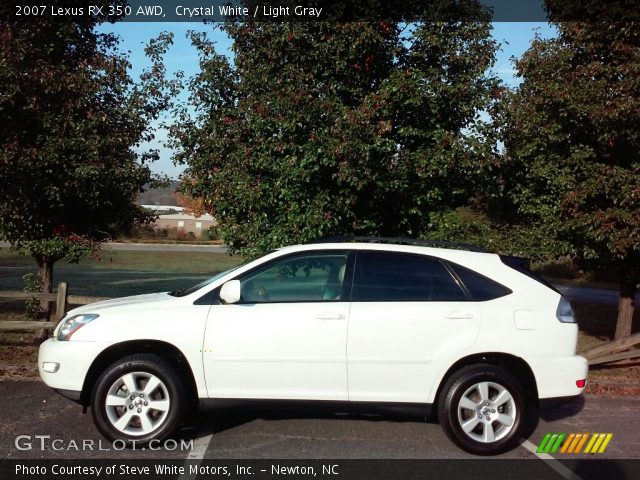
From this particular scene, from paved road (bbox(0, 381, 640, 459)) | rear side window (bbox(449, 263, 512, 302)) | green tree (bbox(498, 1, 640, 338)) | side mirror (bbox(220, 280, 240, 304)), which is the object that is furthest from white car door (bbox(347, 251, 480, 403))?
green tree (bbox(498, 1, 640, 338))

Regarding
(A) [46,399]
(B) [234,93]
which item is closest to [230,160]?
(B) [234,93]

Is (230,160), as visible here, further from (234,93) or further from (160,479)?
(160,479)

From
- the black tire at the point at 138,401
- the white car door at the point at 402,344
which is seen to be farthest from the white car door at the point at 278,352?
the black tire at the point at 138,401

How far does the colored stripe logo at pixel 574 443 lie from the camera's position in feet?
18.5

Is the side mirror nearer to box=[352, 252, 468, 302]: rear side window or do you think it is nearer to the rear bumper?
box=[352, 252, 468, 302]: rear side window

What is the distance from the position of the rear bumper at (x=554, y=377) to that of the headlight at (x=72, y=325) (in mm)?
3561

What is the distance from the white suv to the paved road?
0.80 ft

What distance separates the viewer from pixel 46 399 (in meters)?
6.85

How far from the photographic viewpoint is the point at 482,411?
17.6ft

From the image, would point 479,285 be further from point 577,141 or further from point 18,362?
point 18,362

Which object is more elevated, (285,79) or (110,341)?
(285,79)

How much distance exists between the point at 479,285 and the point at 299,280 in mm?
1504

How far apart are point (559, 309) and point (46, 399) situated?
5.04 meters

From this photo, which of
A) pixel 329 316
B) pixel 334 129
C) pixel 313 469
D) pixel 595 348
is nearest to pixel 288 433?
pixel 313 469
